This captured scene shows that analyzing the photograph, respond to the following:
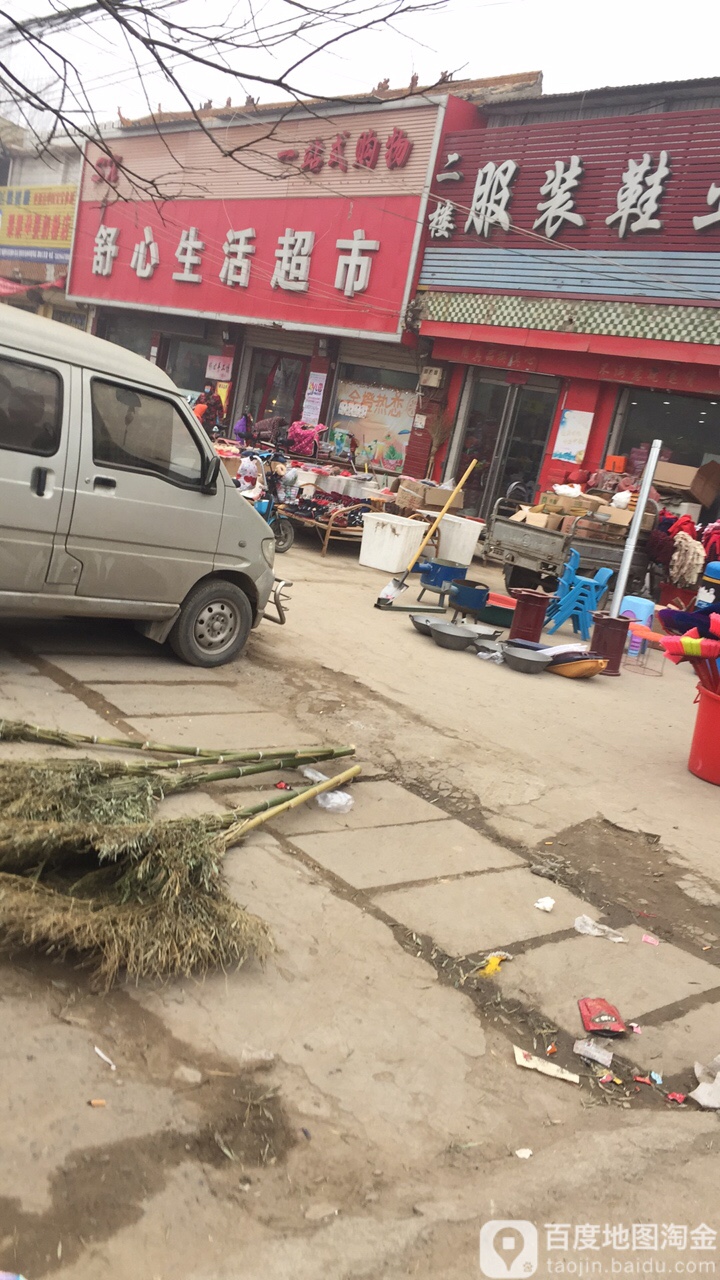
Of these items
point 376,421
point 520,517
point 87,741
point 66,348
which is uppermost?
point 376,421

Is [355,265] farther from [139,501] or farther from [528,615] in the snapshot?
[139,501]

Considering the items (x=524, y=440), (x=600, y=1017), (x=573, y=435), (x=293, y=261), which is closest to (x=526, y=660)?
(x=600, y=1017)

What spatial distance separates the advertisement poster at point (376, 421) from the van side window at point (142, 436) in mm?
13502

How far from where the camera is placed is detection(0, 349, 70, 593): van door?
587 cm

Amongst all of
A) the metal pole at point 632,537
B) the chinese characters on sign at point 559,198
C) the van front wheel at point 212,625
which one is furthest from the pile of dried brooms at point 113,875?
the chinese characters on sign at point 559,198

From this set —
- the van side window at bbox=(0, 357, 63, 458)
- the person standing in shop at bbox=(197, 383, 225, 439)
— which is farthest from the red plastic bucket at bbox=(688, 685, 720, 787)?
the person standing in shop at bbox=(197, 383, 225, 439)

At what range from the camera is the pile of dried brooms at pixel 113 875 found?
10.8 ft

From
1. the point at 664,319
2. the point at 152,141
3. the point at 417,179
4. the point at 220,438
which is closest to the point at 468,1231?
the point at 664,319

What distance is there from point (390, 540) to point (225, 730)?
8019 mm

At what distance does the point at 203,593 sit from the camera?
23.5ft

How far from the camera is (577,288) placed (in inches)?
651

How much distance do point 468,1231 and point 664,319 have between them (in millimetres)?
14972

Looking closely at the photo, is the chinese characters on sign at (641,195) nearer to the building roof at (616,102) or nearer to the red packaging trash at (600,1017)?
the building roof at (616,102)

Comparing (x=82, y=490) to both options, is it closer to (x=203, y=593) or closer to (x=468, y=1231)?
(x=203, y=593)
